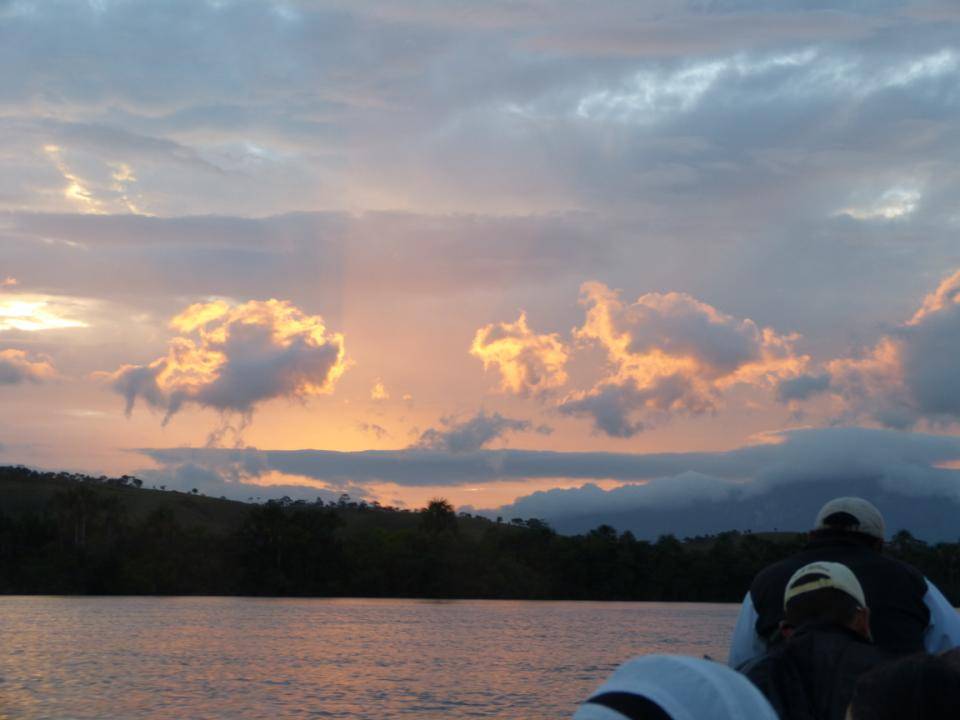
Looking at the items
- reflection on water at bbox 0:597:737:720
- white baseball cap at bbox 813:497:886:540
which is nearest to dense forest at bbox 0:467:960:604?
reflection on water at bbox 0:597:737:720

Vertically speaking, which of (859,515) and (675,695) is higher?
(859,515)

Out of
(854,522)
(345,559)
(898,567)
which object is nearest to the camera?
(898,567)

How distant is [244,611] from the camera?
342 ft

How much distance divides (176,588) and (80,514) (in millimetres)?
16210

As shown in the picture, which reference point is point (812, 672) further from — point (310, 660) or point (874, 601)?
point (310, 660)

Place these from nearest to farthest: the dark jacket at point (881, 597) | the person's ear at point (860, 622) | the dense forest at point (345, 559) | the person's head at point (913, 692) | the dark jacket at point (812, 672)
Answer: the person's head at point (913, 692) < the dark jacket at point (812, 672) < the person's ear at point (860, 622) < the dark jacket at point (881, 597) < the dense forest at point (345, 559)

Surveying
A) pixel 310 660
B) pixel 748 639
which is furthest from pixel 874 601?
pixel 310 660

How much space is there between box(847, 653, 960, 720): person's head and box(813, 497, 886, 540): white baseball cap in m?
3.93

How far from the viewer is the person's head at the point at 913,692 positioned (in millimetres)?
2307

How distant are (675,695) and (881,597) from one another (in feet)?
11.0

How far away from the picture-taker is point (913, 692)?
91.0 inches

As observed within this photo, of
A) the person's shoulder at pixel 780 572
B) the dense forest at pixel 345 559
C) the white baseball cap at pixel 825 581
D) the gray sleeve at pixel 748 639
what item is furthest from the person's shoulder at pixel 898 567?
the dense forest at pixel 345 559

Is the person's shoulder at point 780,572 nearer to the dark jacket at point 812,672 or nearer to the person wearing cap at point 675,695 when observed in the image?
the dark jacket at point 812,672

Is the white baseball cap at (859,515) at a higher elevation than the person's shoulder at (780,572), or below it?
higher
